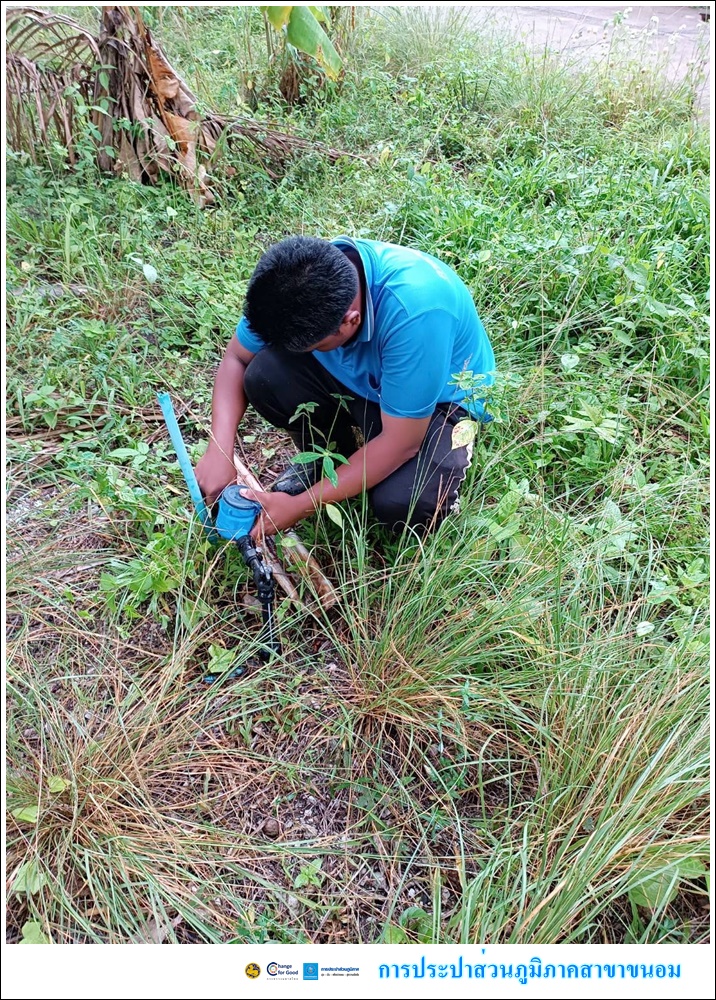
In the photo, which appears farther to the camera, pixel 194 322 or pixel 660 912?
pixel 194 322

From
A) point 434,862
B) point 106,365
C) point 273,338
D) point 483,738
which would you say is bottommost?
point 434,862

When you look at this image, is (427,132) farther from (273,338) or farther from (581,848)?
(581,848)

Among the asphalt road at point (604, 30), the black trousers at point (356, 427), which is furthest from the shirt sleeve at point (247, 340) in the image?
the asphalt road at point (604, 30)

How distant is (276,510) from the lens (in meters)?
1.80

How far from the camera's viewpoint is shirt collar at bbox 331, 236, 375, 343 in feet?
5.74

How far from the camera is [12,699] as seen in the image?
61.9 inches

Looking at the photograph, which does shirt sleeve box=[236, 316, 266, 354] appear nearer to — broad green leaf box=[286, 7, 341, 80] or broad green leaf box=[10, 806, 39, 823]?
broad green leaf box=[286, 7, 341, 80]

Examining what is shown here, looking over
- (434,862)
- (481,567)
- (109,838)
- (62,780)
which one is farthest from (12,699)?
(481,567)

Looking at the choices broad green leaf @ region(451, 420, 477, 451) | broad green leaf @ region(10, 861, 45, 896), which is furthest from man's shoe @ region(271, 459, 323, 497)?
broad green leaf @ region(10, 861, 45, 896)

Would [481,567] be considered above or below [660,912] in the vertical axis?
above

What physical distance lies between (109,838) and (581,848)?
0.99m

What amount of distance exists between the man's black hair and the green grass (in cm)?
58

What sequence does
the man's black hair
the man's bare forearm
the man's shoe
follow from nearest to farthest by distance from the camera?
the man's black hair, the man's bare forearm, the man's shoe

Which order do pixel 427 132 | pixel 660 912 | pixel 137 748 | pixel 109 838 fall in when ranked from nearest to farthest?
pixel 660 912 → pixel 109 838 → pixel 137 748 → pixel 427 132
